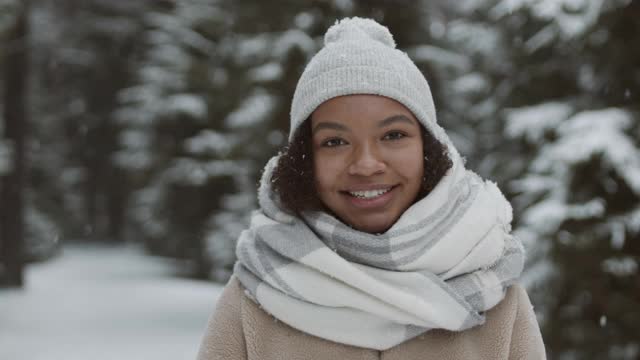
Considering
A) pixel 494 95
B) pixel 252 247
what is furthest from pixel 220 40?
pixel 252 247

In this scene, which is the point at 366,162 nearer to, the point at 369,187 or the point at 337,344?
the point at 369,187

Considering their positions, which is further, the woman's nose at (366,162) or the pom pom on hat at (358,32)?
the pom pom on hat at (358,32)

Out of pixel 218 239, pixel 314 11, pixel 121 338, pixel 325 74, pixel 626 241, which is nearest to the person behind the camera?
pixel 325 74

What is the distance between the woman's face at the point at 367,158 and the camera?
77.2 inches

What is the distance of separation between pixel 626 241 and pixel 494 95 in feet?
10.8

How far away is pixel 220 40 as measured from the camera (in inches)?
590

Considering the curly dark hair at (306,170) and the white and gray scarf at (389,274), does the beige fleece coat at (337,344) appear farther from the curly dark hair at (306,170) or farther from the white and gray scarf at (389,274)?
the curly dark hair at (306,170)

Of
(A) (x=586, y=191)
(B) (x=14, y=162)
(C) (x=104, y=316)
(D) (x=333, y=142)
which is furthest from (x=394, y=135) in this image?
(B) (x=14, y=162)

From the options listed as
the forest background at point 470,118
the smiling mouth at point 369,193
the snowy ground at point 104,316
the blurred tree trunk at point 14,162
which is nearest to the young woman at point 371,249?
the smiling mouth at point 369,193

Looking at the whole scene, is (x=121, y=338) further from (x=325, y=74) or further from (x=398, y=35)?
(x=325, y=74)

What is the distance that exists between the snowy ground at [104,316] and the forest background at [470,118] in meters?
0.92

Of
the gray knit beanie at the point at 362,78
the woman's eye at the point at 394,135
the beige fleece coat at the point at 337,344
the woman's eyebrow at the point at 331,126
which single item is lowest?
the beige fleece coat at the point at 337,344

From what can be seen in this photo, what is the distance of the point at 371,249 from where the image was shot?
6.52 feet

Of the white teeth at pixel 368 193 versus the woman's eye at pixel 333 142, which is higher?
the woman's eye at pixel 333 142
